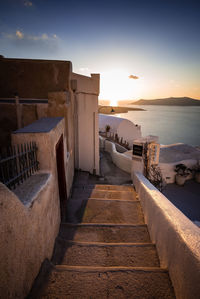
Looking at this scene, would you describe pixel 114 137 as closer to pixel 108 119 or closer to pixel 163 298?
pixel 108 119

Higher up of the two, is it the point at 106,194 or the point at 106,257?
the point at 106,257

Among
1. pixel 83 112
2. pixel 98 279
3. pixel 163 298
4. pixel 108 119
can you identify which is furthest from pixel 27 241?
pixel 108 119

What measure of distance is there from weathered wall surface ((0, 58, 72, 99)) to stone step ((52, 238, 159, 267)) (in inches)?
239

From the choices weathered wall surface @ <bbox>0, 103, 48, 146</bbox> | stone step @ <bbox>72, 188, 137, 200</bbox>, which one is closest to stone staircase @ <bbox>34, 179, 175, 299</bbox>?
stone step @ <bbox>72, 188, 137, 200</bbox>

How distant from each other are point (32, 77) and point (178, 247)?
766cm

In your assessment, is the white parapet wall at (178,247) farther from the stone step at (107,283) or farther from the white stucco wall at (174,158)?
the white stucco wall at (174,158)

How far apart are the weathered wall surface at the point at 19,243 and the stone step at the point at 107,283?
0.35 m

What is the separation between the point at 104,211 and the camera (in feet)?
14.4

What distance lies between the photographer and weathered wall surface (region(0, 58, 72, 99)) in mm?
6449

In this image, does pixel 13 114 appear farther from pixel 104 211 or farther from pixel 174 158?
pixel 174 158

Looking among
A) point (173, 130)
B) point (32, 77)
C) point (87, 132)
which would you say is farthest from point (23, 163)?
point (173, 130)

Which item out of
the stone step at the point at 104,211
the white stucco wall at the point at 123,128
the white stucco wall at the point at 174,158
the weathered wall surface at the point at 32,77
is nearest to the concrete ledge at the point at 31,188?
the stone step at the point at 104,211

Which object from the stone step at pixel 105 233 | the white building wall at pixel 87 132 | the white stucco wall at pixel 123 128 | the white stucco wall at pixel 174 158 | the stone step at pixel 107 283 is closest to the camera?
the stone step at pixel 107 283

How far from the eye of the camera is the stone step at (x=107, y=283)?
6.53 ft
